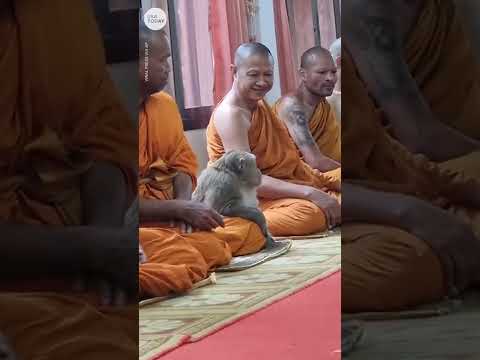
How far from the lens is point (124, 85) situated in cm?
126

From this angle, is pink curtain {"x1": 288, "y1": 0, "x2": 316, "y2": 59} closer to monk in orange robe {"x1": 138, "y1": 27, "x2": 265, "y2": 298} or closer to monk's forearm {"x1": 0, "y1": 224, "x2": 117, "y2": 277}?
monk in orange robe {"x1": 138, "y1": 27, "x2": 265, "y2": 298}

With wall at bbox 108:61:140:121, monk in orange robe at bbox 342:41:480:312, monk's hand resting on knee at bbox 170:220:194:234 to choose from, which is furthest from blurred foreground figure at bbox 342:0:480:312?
wall at bbox 108:61:140:121

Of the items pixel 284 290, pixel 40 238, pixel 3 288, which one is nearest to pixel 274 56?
pixel 284 290

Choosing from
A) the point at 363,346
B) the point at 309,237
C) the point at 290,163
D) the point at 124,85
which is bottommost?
the point at 363,346

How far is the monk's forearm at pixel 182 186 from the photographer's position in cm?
133

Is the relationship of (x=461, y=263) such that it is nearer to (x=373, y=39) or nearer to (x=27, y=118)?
(x=373, y=39)

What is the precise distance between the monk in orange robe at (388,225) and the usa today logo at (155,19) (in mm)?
420

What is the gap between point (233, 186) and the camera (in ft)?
4.34

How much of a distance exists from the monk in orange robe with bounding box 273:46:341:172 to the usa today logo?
1.05ft

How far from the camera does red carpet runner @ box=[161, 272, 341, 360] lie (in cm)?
123

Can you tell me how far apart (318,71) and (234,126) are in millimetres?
231

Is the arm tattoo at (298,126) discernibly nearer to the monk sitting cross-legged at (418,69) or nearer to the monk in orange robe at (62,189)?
the monk sitting cross-legged at (418,69)

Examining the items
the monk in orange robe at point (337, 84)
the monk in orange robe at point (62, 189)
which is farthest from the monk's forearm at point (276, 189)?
the monk in orange robe at point (62, 189)

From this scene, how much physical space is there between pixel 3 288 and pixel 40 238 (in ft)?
0.43
